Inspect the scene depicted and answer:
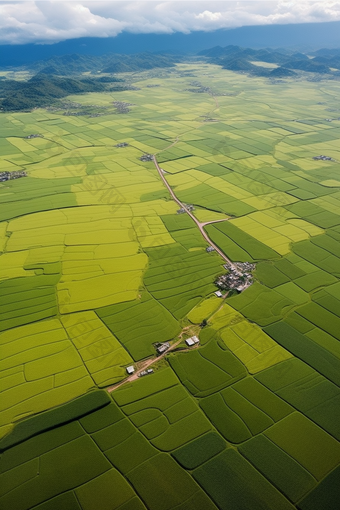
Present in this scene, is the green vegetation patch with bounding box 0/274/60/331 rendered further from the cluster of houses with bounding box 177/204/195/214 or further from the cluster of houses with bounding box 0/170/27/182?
the cluster of houses with bounding box 0/170/27/182

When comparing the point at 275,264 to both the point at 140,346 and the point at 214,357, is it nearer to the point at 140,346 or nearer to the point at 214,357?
the point at 214,357

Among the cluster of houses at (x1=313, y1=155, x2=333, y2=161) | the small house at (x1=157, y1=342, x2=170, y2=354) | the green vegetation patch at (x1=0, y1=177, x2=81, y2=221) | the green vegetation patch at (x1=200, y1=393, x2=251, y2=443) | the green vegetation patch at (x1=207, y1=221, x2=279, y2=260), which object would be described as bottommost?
the green vegetation patch at (x1=200, y1=393, x2=251, y2=443)

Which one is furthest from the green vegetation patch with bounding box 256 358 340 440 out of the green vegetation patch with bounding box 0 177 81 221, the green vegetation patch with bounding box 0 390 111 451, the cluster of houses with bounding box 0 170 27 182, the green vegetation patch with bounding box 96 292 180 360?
the cluster of houses with bounding box 0 170 27 182

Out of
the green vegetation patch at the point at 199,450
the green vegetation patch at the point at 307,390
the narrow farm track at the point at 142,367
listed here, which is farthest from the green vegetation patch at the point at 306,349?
the green vegetation patch at the point at 199,450

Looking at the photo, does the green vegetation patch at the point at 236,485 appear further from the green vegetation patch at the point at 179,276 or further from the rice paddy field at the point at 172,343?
the green vegetation patch at the point at 179,276

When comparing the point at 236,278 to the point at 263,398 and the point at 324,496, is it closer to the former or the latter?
the point at 263,398

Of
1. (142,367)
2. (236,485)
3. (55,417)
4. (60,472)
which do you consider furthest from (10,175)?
(236,485)
